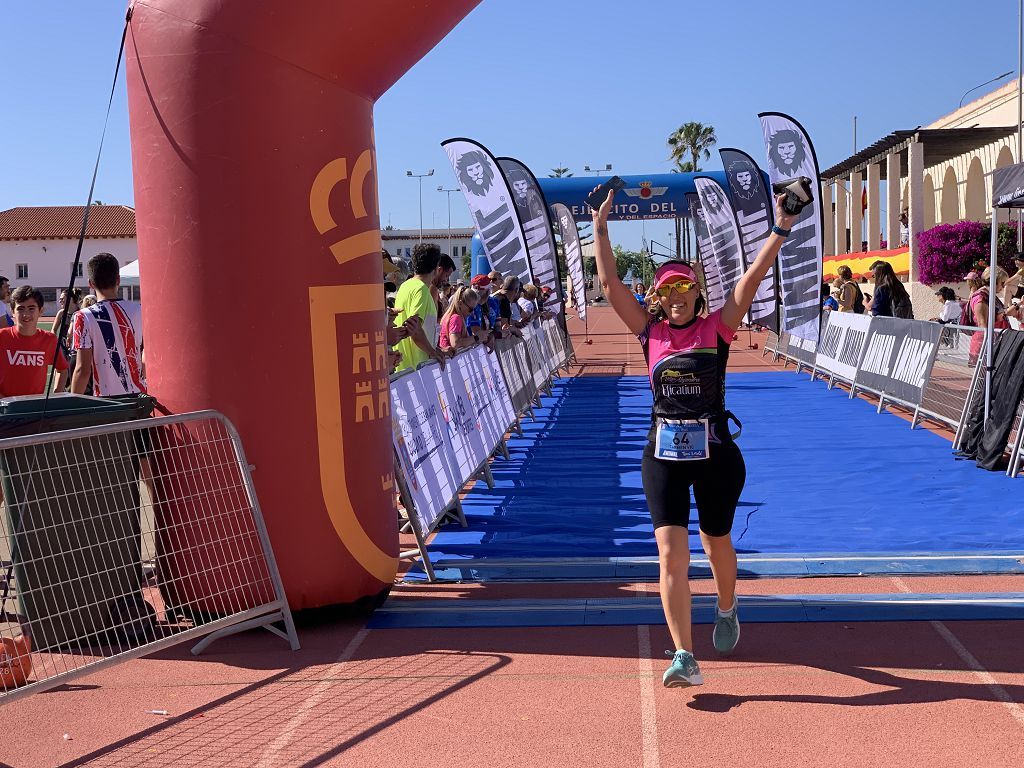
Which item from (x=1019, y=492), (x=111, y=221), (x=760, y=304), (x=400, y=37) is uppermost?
(x=111, y=221)

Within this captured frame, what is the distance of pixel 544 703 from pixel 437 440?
4.03m

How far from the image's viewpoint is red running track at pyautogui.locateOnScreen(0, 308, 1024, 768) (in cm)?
411

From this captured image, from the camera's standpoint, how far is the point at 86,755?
423 centimetres

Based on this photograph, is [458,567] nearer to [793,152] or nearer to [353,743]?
[353,743]

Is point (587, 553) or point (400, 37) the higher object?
point (400, 37)

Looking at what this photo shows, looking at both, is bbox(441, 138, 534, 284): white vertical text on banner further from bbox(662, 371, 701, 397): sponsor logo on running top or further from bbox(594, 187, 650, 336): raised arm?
bbox(662, 371, 701, 397): sponsor logo on running top

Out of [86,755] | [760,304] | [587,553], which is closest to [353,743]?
[86,755]

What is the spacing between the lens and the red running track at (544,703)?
Answer: 4.11 meters

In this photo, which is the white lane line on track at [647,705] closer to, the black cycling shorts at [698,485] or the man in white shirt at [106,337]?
the black cycling shorts at [698,485]

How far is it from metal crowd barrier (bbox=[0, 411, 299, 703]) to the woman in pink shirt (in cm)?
507

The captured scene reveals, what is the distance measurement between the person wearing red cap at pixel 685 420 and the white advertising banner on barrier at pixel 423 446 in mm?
2280

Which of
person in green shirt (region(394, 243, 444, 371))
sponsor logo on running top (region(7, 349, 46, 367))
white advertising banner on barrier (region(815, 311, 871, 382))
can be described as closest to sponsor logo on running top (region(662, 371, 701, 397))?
person in green shirt (region(394, 243, 444, 371))

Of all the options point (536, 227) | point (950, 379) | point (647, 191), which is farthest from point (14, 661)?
point (647, 191)

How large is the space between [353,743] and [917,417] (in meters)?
10.3
